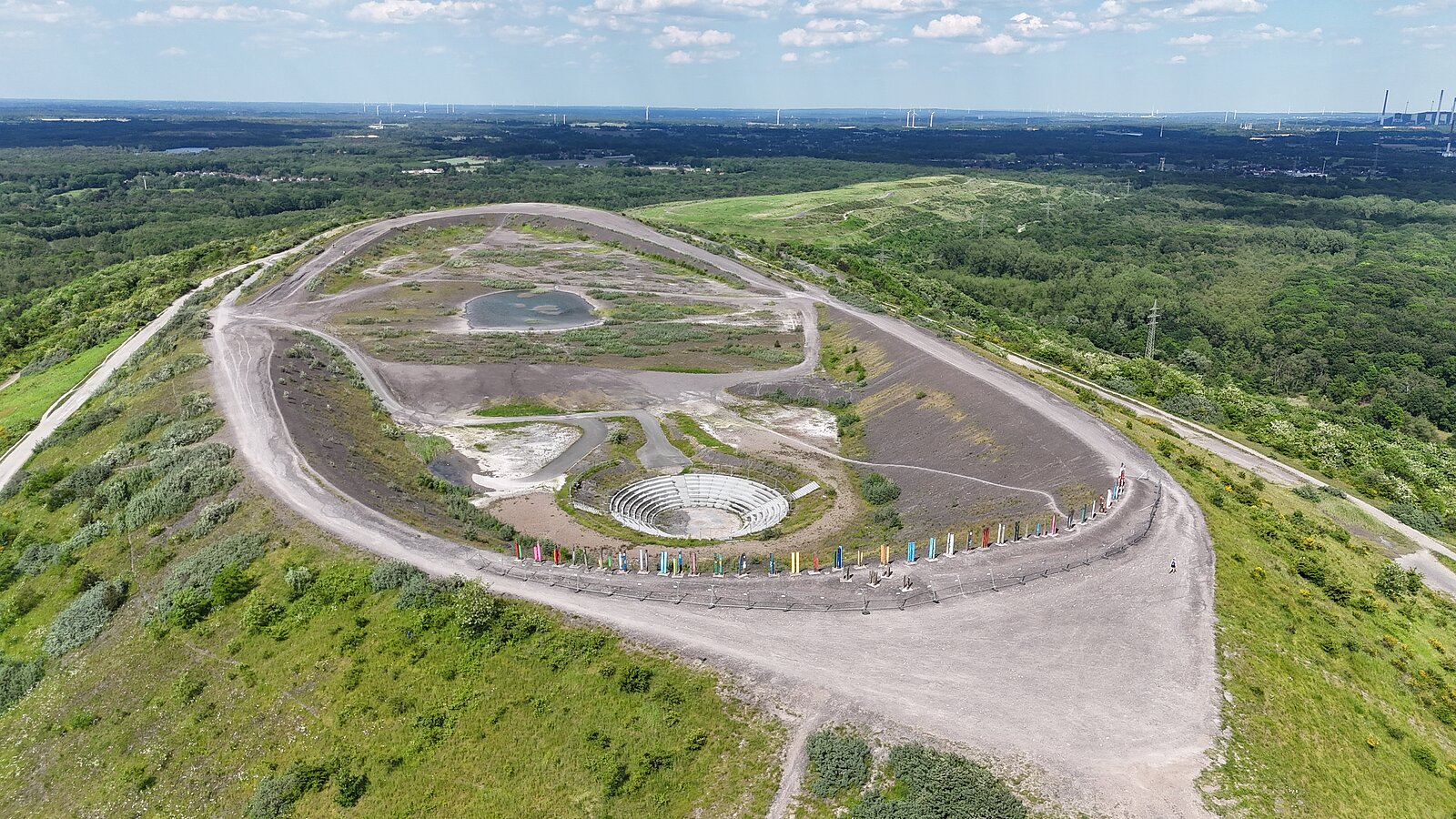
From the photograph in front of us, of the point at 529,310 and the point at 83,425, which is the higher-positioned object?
the point at 529,310

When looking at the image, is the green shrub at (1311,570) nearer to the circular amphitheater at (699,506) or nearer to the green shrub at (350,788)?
the circular amphitheater at (699,506)

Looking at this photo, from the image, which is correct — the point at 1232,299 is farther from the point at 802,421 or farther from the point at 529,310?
the point at 529,310

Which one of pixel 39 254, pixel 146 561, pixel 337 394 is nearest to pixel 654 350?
pixel 337 394

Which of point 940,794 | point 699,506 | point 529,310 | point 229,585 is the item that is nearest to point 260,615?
point 229,585

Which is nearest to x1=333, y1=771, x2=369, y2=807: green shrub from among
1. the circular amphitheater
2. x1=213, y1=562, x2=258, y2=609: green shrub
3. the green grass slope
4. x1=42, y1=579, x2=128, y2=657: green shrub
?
the green grass slope

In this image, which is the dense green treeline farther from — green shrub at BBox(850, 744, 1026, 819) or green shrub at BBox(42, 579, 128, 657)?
green shrub at BBox(42, 579, 128, 657)

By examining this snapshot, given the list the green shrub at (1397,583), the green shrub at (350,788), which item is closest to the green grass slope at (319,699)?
the green shrub at (350,788)
